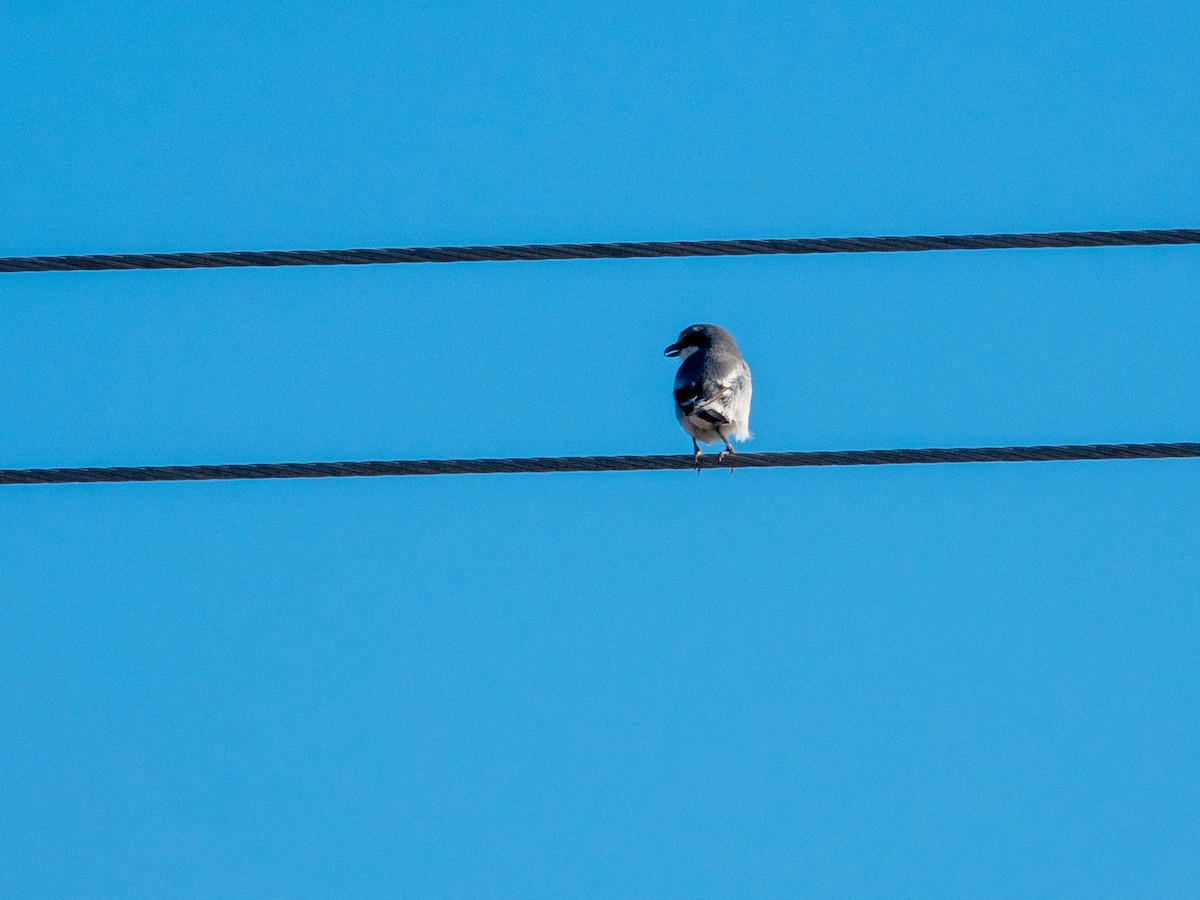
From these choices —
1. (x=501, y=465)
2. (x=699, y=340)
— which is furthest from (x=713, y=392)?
(x=501, y=465)

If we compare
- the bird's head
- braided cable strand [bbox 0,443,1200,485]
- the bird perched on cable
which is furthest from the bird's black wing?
braided cable strand [bbox 0,443,1200,485]

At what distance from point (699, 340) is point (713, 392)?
4.51 feet

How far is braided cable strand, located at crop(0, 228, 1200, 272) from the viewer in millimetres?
5668

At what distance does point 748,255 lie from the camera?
5859 mm

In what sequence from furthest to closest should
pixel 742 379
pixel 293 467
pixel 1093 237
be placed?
pixel 742 379, pixel 293 467, pixel 1093 237

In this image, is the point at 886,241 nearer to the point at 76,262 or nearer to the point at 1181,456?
the point at 1181,456

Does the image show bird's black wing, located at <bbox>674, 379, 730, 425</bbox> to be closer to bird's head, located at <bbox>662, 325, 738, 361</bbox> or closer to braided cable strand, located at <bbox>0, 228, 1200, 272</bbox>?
bird's head, located at <bbox>662, 325, 738, 361</bbox>

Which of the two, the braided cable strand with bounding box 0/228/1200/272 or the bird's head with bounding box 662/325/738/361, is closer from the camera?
the braided cable strand with bounding box 0/228/1200/272

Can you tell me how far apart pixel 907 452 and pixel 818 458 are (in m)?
0.35

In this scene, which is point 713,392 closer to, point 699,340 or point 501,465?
point 699,340

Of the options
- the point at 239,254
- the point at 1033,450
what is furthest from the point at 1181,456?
the point at 239,254

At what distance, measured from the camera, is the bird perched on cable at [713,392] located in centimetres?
989

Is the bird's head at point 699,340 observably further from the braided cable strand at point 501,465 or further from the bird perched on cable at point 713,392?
the braided cable strand at point 501,465

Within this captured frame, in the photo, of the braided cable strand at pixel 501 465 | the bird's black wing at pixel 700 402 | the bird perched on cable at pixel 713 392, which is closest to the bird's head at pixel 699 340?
the bird perched on cable at pixel 713 392
